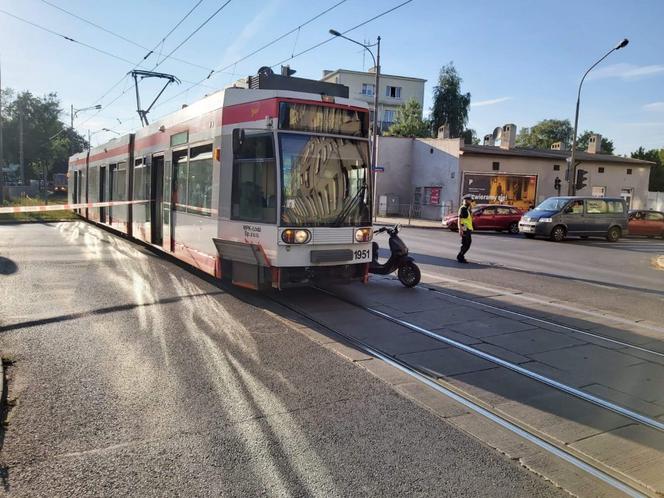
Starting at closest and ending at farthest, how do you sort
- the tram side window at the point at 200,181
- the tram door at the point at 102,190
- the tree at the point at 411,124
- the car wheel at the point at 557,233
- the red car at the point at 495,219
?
the tram side window at the point at 200,181 < the tram door at the point at 102,190 < the car wheel at the point at 557,233 < the red car at the point at 495,219 < the tree at the point at 411,124

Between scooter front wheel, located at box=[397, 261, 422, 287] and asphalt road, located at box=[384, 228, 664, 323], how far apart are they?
1.93m

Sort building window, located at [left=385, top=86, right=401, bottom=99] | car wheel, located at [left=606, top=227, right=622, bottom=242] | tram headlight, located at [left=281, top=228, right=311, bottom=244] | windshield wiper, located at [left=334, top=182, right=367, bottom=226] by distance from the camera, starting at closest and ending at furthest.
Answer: tram headlight, located at [left=281, top=228, right=311, bottom=244]
windshield wiper, located at [left=334, top=182, right=367, bottom=226]
car wheel, located at [left=606, top=227, right=622, bottom=242]
building window, located at [left=385, top=86, right=401, bottom=99]

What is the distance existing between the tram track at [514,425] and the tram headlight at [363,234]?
→ 80.0 inches

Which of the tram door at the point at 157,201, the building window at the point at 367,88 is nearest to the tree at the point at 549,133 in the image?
the building window at the point at 367,88

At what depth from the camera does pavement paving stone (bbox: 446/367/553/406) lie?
15.7 feet

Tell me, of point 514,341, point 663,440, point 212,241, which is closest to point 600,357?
point 514,341

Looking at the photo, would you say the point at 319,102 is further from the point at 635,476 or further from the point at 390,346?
the point at 635,476

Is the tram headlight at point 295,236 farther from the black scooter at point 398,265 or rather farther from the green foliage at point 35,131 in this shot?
the green foliage at point 35,131

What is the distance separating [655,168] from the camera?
73.2m

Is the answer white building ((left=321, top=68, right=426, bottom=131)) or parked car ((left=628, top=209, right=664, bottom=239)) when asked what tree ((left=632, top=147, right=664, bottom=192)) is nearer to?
white building ((left=321, top=68, right=426, bottom=131))

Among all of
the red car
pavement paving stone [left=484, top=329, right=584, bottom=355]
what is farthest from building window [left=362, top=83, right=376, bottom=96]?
pavement paving stone [left=484, top=329, right=584, bottom=355]

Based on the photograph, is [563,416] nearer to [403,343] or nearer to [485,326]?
[403,343]

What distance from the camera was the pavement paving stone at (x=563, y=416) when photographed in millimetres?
4137

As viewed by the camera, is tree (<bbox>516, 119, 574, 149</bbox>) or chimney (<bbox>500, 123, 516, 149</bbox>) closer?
chimney (<bbox>500, 123, 516, 149</bbox>)
